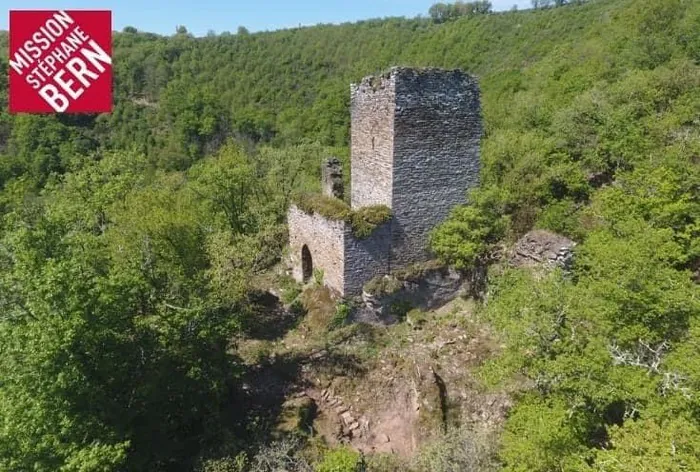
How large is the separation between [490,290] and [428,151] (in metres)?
4.20

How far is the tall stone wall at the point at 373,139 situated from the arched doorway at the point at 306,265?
96.0 inches

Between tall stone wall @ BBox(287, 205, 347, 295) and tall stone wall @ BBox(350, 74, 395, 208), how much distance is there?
1.59m

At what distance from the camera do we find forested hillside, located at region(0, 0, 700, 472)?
27.3 ft

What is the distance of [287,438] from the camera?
33.8 feet

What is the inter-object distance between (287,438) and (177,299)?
4036mm

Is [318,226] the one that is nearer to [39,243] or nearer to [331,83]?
[39,243]

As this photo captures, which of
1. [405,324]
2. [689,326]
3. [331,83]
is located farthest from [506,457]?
[331,83]

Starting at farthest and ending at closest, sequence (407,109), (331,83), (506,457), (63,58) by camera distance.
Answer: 1. (331,83)
2. (63,58)
3. (407,109)
4. (506,457)

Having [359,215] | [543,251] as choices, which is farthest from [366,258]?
[543,251]

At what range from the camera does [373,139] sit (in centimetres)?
1384

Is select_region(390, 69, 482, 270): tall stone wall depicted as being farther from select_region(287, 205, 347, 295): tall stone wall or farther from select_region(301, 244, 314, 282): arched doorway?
select_region(301, 244, 314, 282): arched doorway

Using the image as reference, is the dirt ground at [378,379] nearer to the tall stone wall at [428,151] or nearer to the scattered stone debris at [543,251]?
the scattered stone debris at [543,251]

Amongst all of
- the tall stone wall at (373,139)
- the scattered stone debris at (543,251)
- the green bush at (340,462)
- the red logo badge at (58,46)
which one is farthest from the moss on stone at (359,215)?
the red logo badge at (58,46)

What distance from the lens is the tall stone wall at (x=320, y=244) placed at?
44.4ft
